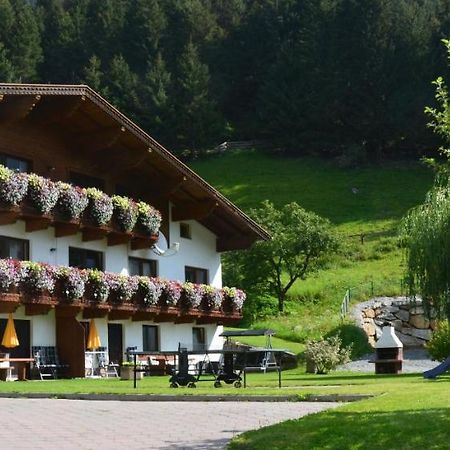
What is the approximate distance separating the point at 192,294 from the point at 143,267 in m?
2.02

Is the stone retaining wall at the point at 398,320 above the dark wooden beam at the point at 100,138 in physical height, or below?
below

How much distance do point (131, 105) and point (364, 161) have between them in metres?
20.8

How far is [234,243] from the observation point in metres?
40.5

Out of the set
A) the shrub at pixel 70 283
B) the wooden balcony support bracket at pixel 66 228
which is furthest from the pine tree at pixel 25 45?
the shrub at pixel 70 283

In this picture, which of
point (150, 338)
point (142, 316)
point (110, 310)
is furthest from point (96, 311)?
point (150, 338)

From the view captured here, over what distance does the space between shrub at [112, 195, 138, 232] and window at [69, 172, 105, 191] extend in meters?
1.28

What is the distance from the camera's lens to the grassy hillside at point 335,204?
4919 centimetres

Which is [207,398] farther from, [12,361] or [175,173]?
[175,173]

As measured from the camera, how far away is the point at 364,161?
83.4 m

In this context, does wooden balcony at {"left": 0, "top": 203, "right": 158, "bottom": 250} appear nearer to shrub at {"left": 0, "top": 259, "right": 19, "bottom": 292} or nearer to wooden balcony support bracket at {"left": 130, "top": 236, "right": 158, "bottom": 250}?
wooden balcony support bracket at {"left": 130, "top": 236, "right": 158, "bottom": 250}

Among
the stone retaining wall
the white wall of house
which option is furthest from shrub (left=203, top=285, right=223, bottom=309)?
the stone retaining wall

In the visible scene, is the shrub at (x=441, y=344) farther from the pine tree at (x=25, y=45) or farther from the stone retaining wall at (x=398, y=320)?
the pine tree at (x=25, y=45)

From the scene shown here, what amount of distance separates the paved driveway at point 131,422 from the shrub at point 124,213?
48.4ft

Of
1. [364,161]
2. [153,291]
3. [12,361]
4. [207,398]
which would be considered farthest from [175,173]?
[364,161]
